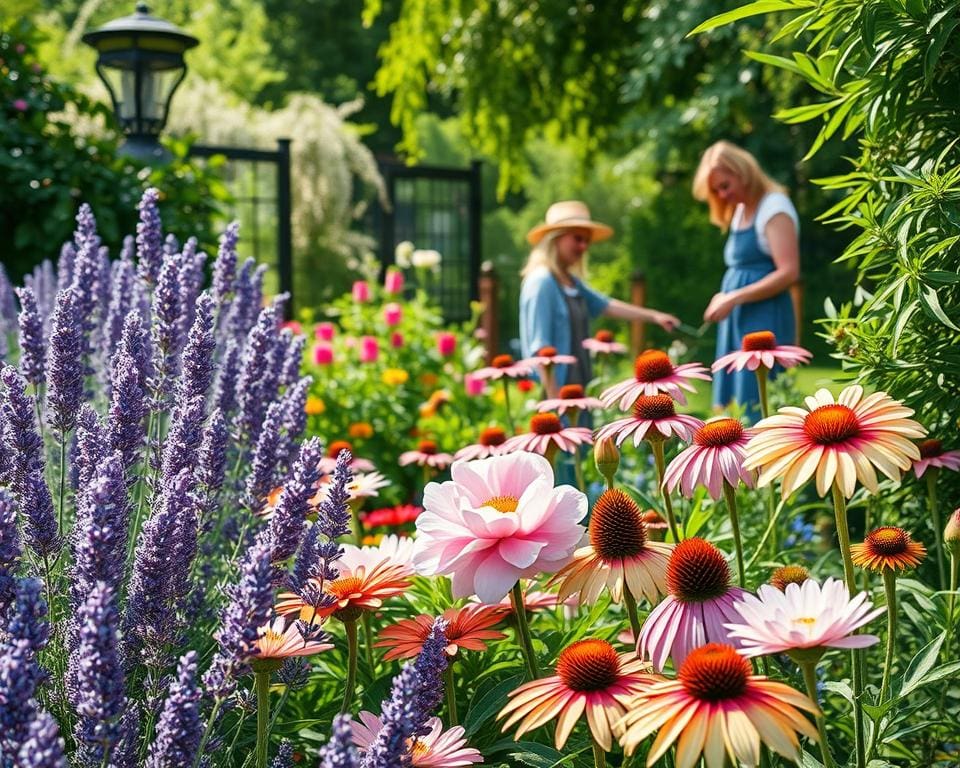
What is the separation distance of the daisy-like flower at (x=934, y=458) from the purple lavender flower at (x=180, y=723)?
1.29m

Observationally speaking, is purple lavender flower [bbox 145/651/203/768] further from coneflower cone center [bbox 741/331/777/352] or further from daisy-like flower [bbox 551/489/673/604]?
coneflower cone center [bbox 741/331/777/352]

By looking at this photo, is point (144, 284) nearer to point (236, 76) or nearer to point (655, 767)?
point (655, 767)

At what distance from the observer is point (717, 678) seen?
1.07 metres

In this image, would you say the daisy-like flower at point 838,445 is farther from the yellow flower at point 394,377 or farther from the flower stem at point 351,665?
the yellow flower at point 394,377

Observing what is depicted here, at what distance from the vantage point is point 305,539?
144cm

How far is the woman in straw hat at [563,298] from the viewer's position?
15.5 ft

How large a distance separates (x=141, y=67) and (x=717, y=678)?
19.0ft

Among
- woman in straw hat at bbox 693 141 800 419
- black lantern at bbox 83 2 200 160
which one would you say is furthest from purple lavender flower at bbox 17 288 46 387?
black lantern at bbox 83 2 200 160

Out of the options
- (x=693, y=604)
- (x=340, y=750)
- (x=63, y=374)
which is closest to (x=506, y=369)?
(x=63, y=374)

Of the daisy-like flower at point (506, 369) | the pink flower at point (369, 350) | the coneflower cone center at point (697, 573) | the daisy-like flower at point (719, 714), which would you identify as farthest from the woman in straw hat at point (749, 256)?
the daisy-like flower at point (719, 714)

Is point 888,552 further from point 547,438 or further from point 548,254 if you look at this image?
point 548,254

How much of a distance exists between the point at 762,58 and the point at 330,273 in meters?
13.9

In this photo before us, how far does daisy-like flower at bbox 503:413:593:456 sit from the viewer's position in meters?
2.21

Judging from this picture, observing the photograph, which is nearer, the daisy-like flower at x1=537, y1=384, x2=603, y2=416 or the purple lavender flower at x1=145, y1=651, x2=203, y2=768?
the purple lavender flower at x1=145, y1=651, x2=203, y2=768
